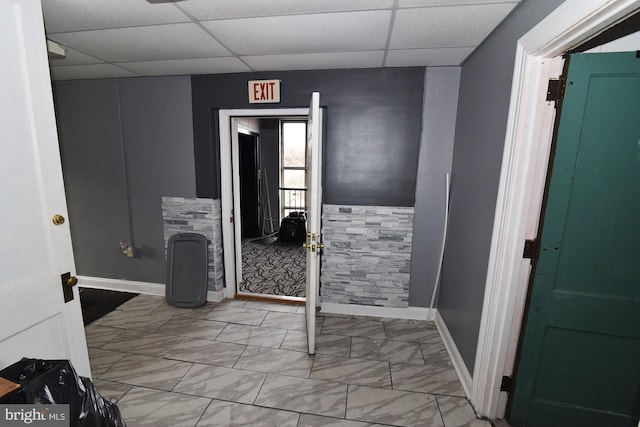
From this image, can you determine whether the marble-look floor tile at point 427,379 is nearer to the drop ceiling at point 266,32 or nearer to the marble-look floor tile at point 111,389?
the marble-look floor tile at point 111,389

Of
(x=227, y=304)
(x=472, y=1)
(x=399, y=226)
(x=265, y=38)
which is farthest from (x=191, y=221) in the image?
(x=472, y=1)

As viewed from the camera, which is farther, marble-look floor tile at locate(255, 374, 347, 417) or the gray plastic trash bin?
the gray plastic trash bin

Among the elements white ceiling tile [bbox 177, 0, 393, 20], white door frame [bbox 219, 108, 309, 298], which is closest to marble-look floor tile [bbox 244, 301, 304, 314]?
white door frame [bbox 219, 108, 309, 298]

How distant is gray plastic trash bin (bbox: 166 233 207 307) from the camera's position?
2922 millimetres

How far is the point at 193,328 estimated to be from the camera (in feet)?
8.32

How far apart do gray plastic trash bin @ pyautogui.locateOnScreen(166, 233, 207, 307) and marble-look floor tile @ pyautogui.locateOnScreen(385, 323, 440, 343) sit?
1.96m

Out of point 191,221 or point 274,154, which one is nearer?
point 191,221

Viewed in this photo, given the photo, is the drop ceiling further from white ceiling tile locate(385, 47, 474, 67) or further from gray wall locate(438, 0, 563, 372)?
gray wall locate(438, 0, 563, 372)

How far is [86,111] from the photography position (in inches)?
115

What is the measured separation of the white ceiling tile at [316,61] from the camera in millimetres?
2166

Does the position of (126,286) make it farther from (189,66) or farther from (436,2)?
(436,2)

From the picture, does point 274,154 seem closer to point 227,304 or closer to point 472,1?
point 227,304

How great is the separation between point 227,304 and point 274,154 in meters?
3.65

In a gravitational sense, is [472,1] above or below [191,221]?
above
